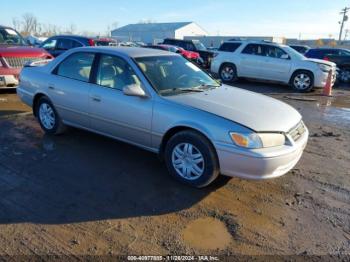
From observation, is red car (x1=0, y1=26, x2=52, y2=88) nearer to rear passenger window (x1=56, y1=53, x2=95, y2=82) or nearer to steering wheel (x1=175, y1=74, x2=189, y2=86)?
rear passenger window (x1=56, y1=53, x2=95, y2=82)

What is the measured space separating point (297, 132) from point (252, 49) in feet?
34.0

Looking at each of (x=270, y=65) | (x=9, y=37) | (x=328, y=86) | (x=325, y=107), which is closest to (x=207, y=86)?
(x=325, y=107)

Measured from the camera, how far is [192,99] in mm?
4375

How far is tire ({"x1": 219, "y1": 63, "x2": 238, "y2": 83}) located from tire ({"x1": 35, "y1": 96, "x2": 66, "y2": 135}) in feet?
32.5

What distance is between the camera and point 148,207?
3.75 metres

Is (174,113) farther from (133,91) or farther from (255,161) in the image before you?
(255,161)

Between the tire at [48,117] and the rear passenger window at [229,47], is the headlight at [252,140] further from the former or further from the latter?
the rear passenger window at [229,47]

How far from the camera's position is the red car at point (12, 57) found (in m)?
9.24

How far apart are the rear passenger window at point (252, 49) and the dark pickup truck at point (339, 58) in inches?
166

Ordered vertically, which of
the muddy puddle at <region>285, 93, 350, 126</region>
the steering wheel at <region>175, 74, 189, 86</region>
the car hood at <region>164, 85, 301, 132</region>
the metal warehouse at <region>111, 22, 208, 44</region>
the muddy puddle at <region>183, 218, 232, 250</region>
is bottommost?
the muddy puddle at <region>183, 218, 232, 250</region>

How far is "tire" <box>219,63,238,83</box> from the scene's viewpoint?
14.7 meters

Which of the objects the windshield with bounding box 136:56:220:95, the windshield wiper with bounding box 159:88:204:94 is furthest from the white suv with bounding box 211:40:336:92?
the windshield wiper with bounding box 159:88:204:94

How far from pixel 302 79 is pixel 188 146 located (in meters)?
9.90

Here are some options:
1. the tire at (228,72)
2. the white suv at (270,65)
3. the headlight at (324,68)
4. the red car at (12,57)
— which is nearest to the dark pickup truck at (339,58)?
the white suv at (270,65)
